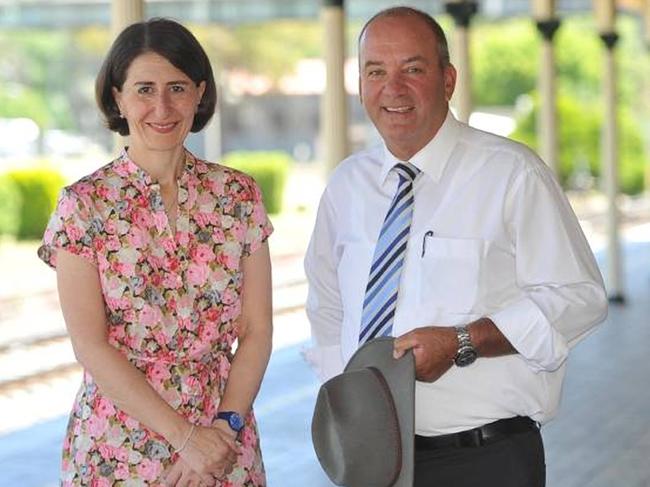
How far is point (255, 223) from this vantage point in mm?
2629

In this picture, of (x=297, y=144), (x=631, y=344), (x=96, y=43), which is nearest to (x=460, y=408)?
(x=631, y=344)

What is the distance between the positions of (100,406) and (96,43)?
147 feet

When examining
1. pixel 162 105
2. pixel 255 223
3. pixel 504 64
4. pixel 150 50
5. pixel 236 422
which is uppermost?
pixel 150 50

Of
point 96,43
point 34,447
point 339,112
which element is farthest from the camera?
point 96,43

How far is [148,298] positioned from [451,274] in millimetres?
580

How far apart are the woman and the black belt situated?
35 cm

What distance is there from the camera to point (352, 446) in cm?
246

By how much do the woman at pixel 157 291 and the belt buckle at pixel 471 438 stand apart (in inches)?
16.3

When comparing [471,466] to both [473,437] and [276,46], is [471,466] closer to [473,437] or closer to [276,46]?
[473,437]

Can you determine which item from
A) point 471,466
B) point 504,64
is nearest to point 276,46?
point 504,64

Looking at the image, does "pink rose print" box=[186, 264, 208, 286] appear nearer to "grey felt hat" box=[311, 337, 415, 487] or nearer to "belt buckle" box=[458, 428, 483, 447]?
"grey felt hat" box=[311, 337, 415, 487]

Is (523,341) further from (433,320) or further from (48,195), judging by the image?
(48,195)

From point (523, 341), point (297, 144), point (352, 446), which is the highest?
point (523, 341)

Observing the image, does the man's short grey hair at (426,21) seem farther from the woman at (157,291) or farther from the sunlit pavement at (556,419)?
the sunlit pavement at (556,419)
